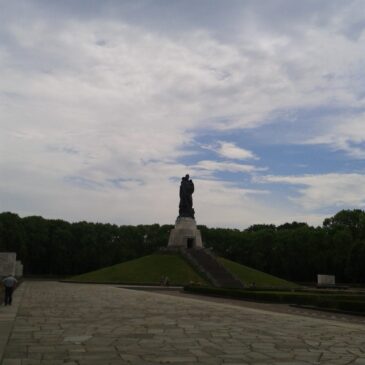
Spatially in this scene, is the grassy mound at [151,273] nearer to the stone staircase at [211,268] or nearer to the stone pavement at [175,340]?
the stone staircase at [211,268]

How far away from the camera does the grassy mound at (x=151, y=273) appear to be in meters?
47.4

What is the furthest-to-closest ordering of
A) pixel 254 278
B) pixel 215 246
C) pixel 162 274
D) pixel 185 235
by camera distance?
pixel 215 246, pixel 185 235, pixel 254 278, pixel 162 274

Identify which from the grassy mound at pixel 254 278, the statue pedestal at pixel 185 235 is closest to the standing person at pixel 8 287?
the grassy mound at pixel 254 278

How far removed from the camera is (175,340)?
11.1 meters

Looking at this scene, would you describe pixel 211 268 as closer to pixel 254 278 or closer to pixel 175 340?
pixel 254 278

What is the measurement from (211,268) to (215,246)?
113 feet

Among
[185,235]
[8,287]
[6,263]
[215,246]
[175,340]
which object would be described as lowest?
[175,340]

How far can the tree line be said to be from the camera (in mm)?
72312

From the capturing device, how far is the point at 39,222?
79625mm

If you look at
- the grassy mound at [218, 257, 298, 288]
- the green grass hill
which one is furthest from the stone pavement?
the grassy mound at [218, 257, 298, 288]

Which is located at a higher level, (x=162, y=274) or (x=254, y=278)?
(x=162, y=274)

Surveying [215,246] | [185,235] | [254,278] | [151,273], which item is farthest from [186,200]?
[215,246]

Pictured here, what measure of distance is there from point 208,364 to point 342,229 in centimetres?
7159

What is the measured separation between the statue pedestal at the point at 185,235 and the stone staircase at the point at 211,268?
87.2 inches
